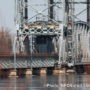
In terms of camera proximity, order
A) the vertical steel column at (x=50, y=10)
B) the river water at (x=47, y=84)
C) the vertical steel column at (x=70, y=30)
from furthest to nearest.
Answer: the vertical steel column at (x=50, y=10) → the vertical steel column at (x=70, y=30) → the river water at (x=47, y=84)

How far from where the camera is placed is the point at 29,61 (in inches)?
5113

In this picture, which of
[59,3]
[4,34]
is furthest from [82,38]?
[59,3]

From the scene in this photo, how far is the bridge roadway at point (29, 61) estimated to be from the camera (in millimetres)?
124500

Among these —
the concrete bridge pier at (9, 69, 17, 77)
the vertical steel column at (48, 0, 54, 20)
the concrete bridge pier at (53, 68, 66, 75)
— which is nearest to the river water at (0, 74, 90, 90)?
the concrete bridge pier at (9, 69, 17, 77)

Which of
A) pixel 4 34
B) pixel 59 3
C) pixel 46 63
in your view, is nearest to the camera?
pixel 46 63

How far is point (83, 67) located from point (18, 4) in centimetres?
1719

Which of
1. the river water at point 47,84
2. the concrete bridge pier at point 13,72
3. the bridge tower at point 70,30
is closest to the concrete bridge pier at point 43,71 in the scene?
the bridge tower at point 70,30

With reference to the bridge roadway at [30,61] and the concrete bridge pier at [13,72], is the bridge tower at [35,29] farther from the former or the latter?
the concrete bridge pier at [13,72]

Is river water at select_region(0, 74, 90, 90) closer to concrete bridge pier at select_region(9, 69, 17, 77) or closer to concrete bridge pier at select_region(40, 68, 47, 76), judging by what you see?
concrete bridge pier at select_region(9, 69, 17, 77)

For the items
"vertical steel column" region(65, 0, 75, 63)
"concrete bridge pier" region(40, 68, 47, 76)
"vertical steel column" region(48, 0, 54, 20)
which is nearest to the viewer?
"concrete bridge pier" region(40, 68, 47, 76)

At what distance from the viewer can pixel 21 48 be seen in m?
142

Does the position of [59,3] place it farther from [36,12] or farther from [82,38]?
[82,38]

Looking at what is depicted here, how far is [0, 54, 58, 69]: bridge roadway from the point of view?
124 m

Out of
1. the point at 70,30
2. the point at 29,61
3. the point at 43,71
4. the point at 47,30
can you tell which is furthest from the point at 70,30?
the point at 29,61
